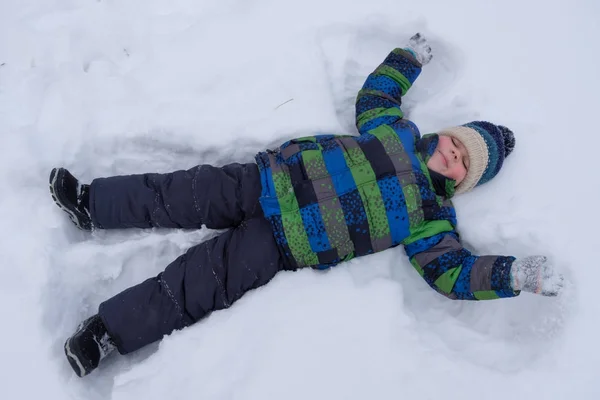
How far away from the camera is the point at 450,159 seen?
187 cm

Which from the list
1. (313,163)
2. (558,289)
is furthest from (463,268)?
(313,163)

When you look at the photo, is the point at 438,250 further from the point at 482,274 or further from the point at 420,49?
the point at 420,49

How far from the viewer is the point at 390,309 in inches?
65.1

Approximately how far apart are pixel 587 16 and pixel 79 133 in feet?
7.43

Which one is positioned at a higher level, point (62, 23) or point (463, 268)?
point (62, 23)

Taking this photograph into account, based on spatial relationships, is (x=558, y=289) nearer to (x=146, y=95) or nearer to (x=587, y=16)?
(x=587, y=16)

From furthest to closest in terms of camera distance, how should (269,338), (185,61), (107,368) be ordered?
(185,61), (107,368), (269,338)

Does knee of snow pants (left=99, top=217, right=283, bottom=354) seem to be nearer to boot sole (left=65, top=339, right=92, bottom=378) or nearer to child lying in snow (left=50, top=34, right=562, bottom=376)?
child lying in snow (left=50, top=34, right=562, bottom=376)

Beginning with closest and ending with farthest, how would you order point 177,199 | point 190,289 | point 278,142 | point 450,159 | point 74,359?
point 74,359
point 190,289
point 177,199
point 450,159
point 278,142

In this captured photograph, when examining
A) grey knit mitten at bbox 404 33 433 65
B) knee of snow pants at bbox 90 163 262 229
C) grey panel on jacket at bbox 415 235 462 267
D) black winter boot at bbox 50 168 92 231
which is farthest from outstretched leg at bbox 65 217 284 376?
grey knit mitten at bbox 404 33 433 65

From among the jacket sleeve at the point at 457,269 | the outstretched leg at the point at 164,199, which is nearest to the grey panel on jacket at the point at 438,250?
the jacket sleeve at the point at 457,269

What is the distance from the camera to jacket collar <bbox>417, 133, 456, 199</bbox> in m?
1.86

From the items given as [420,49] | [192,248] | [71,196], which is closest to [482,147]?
[420,49]

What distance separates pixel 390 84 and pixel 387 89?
0.03 meters
